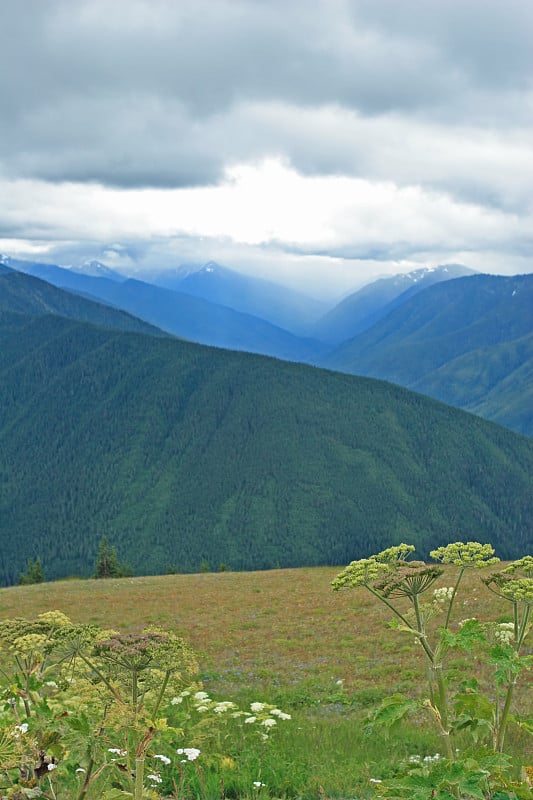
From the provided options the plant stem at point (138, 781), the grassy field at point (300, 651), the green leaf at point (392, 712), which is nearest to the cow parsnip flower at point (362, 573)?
the green leaf at point (392, 712)

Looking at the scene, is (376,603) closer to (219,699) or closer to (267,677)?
(267,677)

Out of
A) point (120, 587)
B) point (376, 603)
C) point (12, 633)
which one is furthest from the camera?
point (120, 587)

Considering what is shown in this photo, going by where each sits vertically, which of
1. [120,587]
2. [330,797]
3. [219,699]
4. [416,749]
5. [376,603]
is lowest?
[120,587]

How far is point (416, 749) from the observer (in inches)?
489

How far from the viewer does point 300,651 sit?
24.8 metres

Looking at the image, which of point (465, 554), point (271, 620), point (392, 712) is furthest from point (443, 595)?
point (271, 620)

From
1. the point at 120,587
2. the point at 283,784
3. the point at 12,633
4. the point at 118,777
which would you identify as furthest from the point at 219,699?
the point at 120,587

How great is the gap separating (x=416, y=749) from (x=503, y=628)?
532cm

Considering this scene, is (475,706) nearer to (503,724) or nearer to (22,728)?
(503,724)

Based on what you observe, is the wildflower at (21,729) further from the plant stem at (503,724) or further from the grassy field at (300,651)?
the plant stem at (503,724)

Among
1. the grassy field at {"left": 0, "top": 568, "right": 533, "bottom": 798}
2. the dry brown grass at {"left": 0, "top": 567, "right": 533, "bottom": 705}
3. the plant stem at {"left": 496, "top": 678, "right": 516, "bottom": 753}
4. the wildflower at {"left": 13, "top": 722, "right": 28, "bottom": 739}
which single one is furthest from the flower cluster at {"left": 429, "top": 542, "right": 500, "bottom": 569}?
the dry brown grass at {"left": 0, "top": 567, "right": 533, "bottom": 705}

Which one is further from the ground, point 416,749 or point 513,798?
point 513,798

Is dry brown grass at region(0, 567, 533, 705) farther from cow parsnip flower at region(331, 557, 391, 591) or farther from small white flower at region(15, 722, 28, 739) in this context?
cow parsnip flower at region(331, 557, 391, 591)

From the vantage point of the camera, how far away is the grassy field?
11.5m
